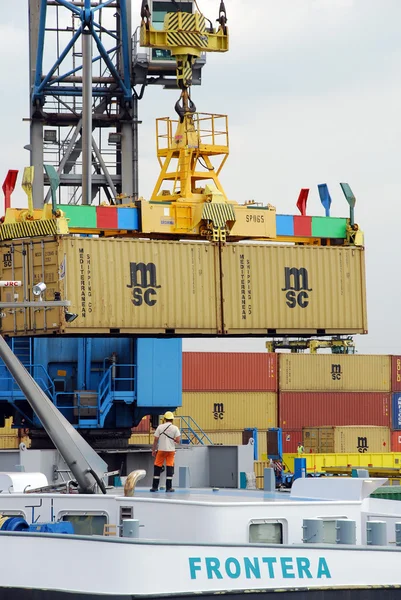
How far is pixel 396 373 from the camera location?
2392 inches

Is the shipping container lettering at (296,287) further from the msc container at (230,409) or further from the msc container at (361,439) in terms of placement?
the msc container at (361,439)

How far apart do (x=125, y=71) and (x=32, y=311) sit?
19466mm

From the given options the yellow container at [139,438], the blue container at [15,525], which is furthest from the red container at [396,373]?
the blue container at [15,525]

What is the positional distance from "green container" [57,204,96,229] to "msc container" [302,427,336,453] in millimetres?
27233

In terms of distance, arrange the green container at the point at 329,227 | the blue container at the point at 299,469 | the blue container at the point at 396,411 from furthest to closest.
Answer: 1. the blue container at the point at 396,411
2. the green container at the point at 329,227
3. the blue container at the point at 299,469

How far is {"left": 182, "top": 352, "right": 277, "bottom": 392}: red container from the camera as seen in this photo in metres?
53.8

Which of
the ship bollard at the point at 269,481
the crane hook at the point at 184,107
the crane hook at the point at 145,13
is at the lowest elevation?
the ship bollard at the point at 269,481

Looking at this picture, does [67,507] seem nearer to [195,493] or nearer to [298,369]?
[195,493]

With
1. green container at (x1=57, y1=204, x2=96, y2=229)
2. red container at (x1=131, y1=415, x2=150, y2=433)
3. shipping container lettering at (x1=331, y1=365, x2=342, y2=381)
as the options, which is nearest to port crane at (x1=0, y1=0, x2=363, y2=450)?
green container at (x1=57, y1=204, x2=96, y2=229)

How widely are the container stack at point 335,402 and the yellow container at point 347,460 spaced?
13116mm

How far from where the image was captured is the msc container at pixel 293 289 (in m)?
30.6

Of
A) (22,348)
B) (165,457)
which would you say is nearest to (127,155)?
(22,348)

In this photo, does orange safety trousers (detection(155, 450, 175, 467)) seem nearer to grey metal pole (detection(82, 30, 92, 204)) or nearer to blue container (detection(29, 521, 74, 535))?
blue container (detection(29, 521, 74, 535))

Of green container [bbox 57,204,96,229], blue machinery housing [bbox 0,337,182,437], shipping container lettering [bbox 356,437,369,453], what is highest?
green container [bbox 57,204,96,229]
